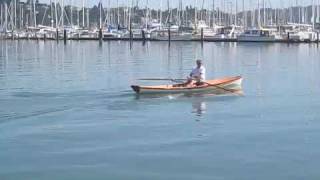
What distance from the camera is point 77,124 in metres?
25.5

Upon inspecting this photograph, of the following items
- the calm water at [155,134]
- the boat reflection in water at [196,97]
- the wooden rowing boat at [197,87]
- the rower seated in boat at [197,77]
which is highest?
the rower seated in boat at [197,77]

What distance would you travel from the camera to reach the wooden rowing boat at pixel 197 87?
33.2 metres

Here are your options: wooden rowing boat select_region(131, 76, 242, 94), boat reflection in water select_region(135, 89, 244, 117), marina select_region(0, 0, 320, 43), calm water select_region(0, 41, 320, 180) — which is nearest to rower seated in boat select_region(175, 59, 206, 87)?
wooden rowing boat select_region(131, 76, 242, 94)

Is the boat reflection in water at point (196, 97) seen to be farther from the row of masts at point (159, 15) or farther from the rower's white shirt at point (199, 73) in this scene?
the row of masts at point (159, 15)

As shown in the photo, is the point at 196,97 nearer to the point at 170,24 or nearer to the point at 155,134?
the point at 155,134

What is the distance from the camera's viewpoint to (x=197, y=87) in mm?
34469

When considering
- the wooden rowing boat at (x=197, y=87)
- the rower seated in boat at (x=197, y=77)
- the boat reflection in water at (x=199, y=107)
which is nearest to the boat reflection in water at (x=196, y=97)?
the boat reflection in water at (x=199, y=107)

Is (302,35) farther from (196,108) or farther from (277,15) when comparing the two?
(196,108)

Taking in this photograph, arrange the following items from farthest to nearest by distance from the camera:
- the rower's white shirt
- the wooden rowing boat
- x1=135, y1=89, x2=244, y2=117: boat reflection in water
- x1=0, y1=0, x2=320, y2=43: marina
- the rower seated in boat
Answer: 1. x1=0, y1=0, x2=320, y2=43: marina
2. the rower's white shirt
3. the rower seated in boat
4. the wooden rowing boat
5. x1=135, y1=89, x2=244, y2=117: boat reflection in water

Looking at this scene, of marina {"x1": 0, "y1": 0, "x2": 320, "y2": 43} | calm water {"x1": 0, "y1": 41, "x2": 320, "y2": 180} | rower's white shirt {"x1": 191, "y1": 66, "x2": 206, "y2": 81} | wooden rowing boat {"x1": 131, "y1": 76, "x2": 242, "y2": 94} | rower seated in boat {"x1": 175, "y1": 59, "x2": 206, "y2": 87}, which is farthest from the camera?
marina {"x1": 0, "y1": 0, "x2": 320, "y2": 43}

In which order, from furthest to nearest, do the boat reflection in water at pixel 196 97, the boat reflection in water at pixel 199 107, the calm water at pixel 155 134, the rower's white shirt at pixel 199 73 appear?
the rower's white shirt at pixel 199 73 < the boat reflection in water at pixel 196 97 < the boat reflection in water at pixel 199 107 < the calm water at pixel 155 134

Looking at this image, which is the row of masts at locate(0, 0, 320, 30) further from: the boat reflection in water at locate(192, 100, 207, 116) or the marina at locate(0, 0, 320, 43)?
the boat reflection in water at locate(192, 100, 207, 116)

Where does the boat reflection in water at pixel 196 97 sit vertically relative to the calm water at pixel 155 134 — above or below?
above

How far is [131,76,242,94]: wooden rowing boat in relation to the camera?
33250 millimetres
